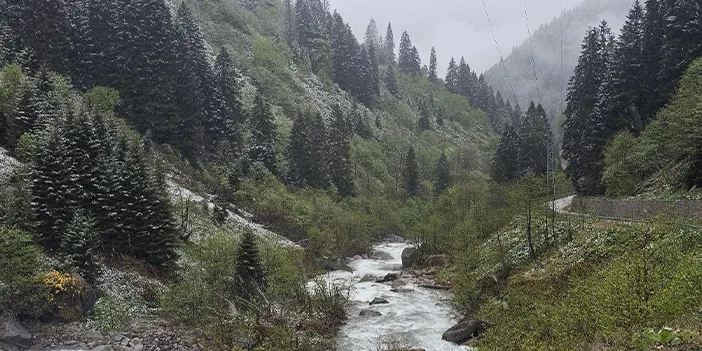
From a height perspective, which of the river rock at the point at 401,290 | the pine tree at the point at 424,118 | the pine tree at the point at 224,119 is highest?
the pine tree at the point at 424,118

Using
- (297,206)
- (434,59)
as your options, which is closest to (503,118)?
(434,59)

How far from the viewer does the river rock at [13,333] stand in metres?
23.3

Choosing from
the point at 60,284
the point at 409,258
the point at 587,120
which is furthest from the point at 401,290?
the point at 587,120

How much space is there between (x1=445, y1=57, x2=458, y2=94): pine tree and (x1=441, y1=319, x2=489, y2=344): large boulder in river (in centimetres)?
16670

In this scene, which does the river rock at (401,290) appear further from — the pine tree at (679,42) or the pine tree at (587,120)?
the pine tree at (679,42)

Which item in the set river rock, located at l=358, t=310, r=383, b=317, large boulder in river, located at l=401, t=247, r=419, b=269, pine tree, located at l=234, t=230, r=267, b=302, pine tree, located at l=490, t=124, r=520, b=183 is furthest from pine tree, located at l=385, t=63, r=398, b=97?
pine tree, located at l=234, t=230, r=267, b=302

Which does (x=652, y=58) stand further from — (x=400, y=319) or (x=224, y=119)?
(x=224, y=119)

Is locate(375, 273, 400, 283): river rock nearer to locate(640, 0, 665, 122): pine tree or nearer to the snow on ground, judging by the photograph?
the snow on ground

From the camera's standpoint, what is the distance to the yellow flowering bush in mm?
26275

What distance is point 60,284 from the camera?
2650 centimetres

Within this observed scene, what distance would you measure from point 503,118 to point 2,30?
158955mm

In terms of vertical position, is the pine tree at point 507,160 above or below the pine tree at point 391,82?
below

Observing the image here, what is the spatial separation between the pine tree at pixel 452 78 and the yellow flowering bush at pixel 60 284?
568ft

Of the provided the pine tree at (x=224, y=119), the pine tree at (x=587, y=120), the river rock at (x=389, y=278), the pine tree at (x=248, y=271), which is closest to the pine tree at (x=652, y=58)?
the pine tree at (x=587, y=120)
